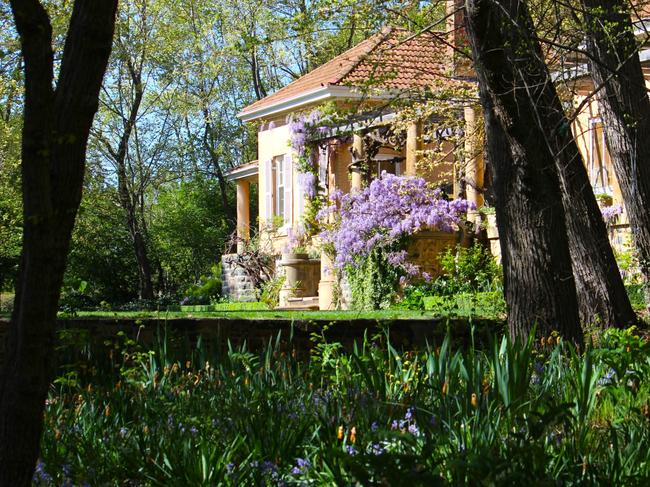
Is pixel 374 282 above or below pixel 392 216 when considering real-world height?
below

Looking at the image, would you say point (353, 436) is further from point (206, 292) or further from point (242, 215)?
point (242, 215)

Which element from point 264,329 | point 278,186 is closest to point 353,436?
point 264,329

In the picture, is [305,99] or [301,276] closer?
[301,276]

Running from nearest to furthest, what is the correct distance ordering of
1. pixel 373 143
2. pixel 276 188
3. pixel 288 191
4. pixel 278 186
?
pixel 373 143 → pixel 288 191 → pixel 278 186 → pixel 276 188

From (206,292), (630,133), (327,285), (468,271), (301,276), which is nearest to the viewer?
(630,133)

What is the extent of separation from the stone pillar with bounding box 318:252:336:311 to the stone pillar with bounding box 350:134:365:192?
178cm

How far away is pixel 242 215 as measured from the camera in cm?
2938

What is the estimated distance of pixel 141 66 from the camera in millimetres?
29641

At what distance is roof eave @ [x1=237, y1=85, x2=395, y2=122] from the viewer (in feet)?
75.3

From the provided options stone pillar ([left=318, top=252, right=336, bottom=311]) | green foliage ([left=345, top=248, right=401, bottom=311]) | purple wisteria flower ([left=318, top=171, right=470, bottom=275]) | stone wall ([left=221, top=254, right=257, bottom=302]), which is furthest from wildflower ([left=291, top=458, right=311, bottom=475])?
stone wall ([left=221, top=254, right=257, bottom=302])

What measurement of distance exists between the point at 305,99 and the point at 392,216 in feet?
25.6

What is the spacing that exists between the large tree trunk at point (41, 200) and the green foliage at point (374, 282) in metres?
13.3

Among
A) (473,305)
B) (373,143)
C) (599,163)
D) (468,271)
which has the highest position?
(373,143)

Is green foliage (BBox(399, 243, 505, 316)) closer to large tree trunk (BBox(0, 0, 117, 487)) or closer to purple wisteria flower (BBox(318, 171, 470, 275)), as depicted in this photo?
purple wisteria flower (BBox(318, 171, 470, 275))
